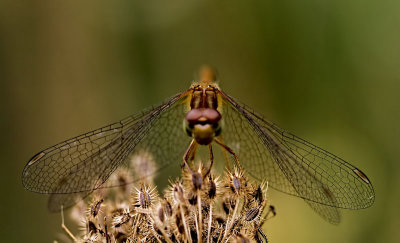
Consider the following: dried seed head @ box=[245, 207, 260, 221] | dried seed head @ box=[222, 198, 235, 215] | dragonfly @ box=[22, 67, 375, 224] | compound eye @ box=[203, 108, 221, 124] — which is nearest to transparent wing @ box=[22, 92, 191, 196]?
dragonfly @ box=[22, 67, 375, 224]

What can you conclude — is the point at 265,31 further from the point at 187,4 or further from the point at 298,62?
the point at 187,4

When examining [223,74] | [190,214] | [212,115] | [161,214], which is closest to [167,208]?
[161,214]

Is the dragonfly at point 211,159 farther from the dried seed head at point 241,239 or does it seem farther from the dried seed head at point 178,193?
the dried seed head at point 241,239

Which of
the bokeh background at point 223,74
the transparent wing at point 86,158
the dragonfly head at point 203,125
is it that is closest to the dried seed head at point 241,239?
the dragonfly head at point 203,125

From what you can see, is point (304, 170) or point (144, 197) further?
point (304, 170)

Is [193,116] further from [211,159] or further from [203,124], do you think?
[211,159]

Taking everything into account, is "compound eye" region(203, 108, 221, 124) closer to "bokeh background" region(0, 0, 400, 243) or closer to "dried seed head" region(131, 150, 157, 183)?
Result: "dried seed head" region(131, 150, 157, 183)

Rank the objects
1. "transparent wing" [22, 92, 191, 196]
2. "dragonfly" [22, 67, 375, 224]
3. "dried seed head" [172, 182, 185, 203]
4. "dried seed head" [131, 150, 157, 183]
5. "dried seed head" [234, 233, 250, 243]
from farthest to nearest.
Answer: "dried seed head" [131, 150, 157, 183]
"transparent wing" [22, 92, 191, 196]
"dragonfly" [22, 67, 375, 224]
"dried seed head" [172, 182, 185, 203]
"dried seed head" [234, 233, 250, 243]
